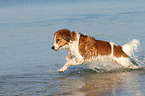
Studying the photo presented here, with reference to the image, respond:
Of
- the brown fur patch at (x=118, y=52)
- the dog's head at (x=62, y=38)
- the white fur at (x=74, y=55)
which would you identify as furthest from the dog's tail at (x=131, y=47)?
the dog's head at (x=62, y=38)

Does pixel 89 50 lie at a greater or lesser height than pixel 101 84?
greater

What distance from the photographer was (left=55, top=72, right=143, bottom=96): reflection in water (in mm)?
6637

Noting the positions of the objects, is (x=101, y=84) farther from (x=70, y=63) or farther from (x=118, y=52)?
(x=118, y=52)

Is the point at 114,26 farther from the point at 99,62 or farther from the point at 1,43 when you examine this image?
the point at 99,62

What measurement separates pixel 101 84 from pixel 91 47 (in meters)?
1.44

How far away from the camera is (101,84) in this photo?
738cm

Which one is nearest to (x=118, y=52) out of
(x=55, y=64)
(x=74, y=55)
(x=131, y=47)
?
(x=131, y=47)

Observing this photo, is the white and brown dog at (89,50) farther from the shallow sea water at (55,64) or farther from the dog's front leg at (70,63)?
the shallow sea water at (55,64)

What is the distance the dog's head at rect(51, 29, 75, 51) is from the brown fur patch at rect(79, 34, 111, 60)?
12.0 inches

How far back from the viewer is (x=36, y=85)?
7.48 m

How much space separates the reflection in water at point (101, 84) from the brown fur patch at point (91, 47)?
0.54m

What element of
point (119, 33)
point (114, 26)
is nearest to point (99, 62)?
point (119, 33)

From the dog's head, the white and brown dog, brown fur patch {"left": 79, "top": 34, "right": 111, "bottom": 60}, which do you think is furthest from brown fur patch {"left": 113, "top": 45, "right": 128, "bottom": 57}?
the dog's head

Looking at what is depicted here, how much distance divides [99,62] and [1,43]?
190 inches
